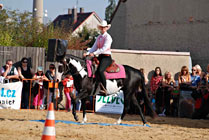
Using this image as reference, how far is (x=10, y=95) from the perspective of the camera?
52.6 feet

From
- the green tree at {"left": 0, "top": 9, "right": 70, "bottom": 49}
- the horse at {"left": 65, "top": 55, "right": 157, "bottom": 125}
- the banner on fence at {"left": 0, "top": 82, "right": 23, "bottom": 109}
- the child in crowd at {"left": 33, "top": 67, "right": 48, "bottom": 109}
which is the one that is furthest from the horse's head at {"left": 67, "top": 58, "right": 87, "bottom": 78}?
the green tree at {"left": 0, "top": 9, "right": 70, "bottom": 49}

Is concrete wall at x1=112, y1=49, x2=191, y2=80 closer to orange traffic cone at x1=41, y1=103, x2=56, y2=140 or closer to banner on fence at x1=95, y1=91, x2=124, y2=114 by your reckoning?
banner on fence at x1=95, y1=91, x2=124, y2=114

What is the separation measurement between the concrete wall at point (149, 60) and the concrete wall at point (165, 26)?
377 centimetres

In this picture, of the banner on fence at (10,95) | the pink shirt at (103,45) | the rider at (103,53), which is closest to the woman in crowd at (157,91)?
the rider at (103,53)

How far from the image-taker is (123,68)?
1252 cm

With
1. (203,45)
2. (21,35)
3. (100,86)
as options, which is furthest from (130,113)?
(21,35)

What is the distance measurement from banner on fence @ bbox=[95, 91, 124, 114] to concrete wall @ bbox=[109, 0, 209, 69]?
29.5ft

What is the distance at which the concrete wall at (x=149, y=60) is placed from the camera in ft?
67.0

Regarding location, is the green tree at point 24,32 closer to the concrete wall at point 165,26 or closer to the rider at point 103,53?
the concrete wall at point 165,26

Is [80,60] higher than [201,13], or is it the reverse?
[201,13]

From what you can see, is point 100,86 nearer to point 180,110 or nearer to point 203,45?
point 180,110

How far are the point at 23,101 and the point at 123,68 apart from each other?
598 centimetres

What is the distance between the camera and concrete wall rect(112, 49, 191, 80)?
67.0ft

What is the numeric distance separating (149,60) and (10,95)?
7823mm
